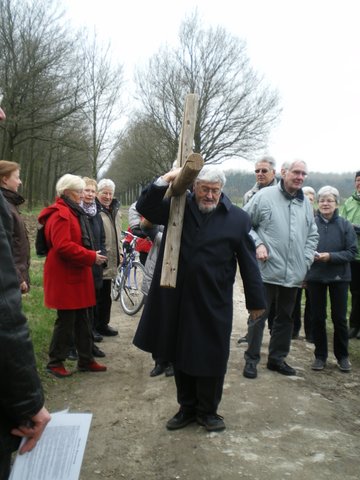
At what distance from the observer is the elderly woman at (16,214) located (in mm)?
4133

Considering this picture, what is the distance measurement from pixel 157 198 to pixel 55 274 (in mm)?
1738

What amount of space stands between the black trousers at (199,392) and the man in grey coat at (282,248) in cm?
116

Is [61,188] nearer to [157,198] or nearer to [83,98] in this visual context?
[157,198]

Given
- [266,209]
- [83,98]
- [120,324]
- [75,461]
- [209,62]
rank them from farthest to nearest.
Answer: [209,62], [83,98], [120,324], [266,209], [75,461]

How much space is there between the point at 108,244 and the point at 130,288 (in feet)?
6.04

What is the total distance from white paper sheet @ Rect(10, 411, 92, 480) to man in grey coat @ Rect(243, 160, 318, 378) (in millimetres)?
3222

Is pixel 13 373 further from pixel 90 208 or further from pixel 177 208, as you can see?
pixel 90 208

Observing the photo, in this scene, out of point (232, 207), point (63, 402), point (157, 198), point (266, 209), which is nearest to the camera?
point (157, 198)

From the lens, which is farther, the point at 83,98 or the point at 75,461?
the point at 83,98

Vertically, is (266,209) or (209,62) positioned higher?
(209,62)

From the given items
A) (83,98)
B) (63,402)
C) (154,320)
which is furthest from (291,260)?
(83,98)

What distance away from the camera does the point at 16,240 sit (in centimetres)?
432

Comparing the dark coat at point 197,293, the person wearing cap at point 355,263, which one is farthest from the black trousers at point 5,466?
the person wearing cap at point 355,263

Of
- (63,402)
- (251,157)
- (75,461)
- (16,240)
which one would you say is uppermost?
(251,157)
